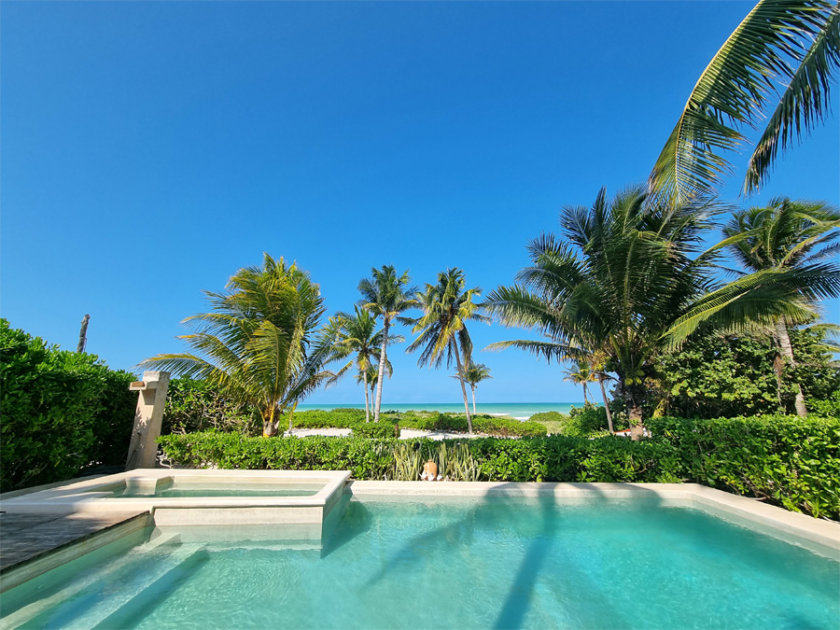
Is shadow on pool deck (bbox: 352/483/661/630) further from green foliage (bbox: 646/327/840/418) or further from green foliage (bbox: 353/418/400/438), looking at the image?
green foliage (bbox: 353/418/400/438)

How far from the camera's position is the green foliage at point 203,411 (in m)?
8.34

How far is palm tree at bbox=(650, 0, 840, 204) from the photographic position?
9.95 feet

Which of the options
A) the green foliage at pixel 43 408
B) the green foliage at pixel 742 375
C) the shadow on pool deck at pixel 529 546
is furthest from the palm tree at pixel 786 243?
the green foliage at pixel 43 408

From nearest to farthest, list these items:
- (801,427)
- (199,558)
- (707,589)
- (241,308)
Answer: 1. (707,589)
2. (199,558)
3. (801,427)
4. (241,308)

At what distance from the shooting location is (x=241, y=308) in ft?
29.5

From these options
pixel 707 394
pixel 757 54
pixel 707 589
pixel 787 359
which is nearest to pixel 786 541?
pixel 707 589

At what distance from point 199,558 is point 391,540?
2.19m

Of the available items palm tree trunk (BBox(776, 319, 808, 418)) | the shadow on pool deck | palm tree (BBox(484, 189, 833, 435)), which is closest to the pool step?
the shadow on pool deck

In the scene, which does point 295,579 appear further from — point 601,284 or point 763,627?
point 601,284

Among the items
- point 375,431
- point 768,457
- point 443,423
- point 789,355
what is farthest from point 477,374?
point 768,457

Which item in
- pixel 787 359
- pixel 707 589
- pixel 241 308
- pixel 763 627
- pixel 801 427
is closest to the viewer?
pixel 763 627

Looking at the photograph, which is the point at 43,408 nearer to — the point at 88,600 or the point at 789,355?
the point at 88,600

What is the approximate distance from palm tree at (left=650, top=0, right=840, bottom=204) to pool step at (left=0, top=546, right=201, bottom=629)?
6.34 meters

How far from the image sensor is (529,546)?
13.9ft
